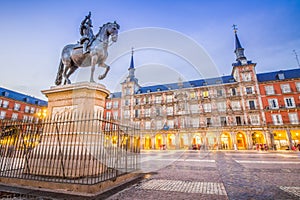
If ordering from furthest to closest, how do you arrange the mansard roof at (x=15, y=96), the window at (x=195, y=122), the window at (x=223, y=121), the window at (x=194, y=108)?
the mansard roof at (x=15, y=96) < the window at (x=194, y=108) < the window at (x=195, y=122) < the window at (x=223, y=121)

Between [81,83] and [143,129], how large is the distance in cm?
2864

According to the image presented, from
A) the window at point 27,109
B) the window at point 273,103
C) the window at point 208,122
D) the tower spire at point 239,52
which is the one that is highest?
the tower spire at point 239,52

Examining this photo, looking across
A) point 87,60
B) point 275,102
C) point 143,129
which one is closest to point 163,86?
point 143,129

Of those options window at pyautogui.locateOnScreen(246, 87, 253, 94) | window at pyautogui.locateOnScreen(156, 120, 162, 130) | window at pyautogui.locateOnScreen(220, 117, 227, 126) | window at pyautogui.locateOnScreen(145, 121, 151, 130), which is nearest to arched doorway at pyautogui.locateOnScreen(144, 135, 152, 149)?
window at pyautogui.locateOnScreen(145, 121, 151, 130)

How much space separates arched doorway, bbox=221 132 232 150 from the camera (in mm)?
27684

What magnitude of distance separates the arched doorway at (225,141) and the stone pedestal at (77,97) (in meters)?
27.8

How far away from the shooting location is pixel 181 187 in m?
4.22

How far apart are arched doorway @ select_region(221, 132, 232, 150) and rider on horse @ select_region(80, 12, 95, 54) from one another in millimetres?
28418

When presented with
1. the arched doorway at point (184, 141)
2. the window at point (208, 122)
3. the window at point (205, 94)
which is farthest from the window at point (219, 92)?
the arched doorway at point (184, 141)

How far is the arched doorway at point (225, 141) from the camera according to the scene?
27.7 meters

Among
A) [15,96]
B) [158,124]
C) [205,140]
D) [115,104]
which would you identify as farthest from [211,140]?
[15,96]

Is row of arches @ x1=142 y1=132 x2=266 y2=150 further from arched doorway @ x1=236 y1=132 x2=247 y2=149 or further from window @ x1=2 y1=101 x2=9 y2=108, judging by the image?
window @ x1=2 y1=101 x2=9 y2=108

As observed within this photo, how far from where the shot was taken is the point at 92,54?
17.2ft

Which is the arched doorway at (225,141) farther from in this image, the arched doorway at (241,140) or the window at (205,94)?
the window at (205,94)
